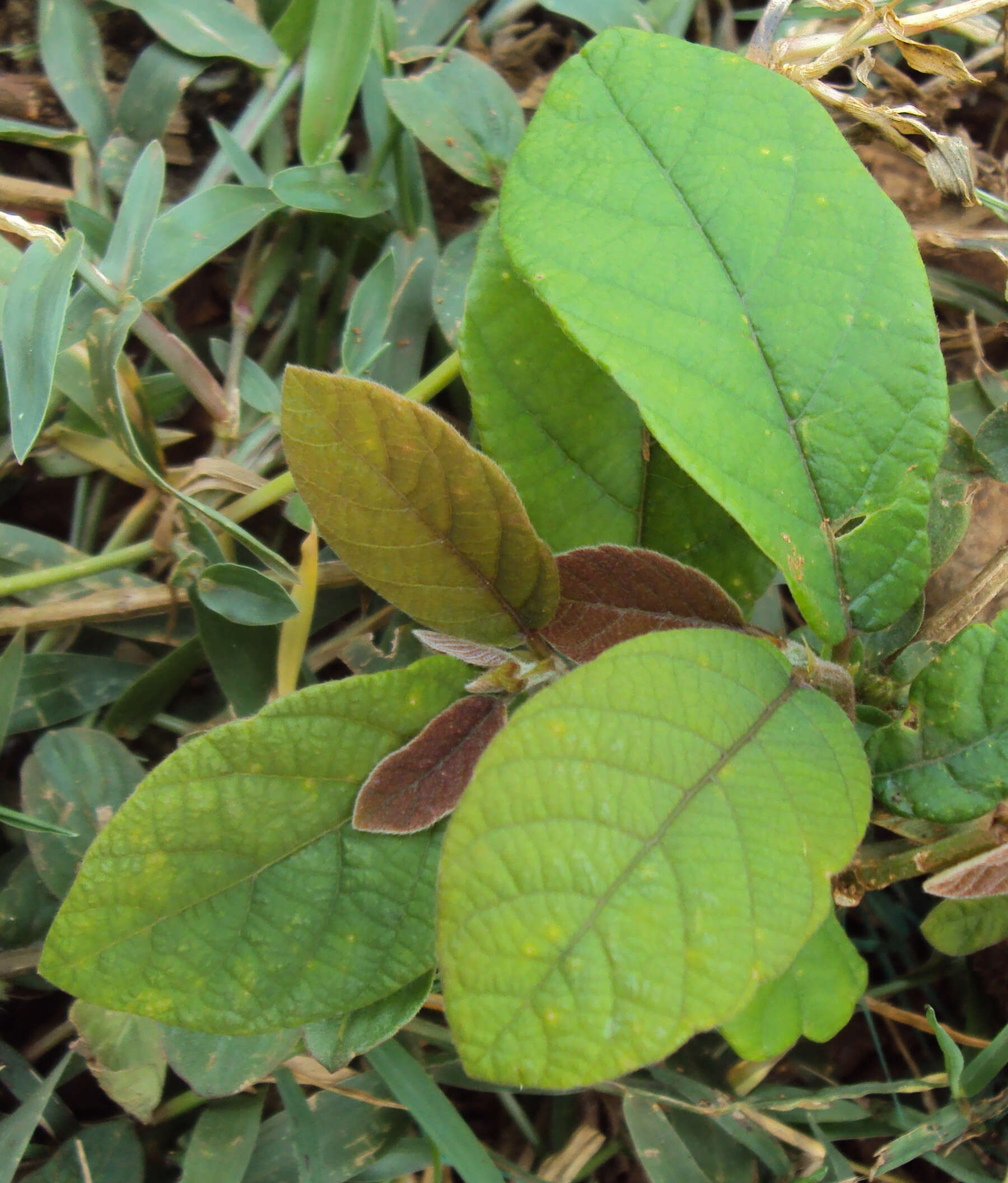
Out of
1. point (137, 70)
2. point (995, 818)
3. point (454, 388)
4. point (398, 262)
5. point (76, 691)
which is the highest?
point (137, 70)

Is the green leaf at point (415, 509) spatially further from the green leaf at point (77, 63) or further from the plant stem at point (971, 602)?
the green leaf at point (77, 63)

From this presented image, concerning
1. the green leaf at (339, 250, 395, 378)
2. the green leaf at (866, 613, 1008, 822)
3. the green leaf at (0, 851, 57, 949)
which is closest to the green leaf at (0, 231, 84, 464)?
the green leaf at (339, 250, 395, 378)

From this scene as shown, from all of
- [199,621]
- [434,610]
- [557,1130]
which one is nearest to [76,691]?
[199,621]

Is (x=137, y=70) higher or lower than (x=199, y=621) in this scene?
higher

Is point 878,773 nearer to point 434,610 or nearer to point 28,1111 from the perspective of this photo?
point 434,610

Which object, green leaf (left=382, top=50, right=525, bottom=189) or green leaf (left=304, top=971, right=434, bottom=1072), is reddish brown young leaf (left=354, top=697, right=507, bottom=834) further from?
green leaf (left=382, top=50, right=525, bottom=189)
